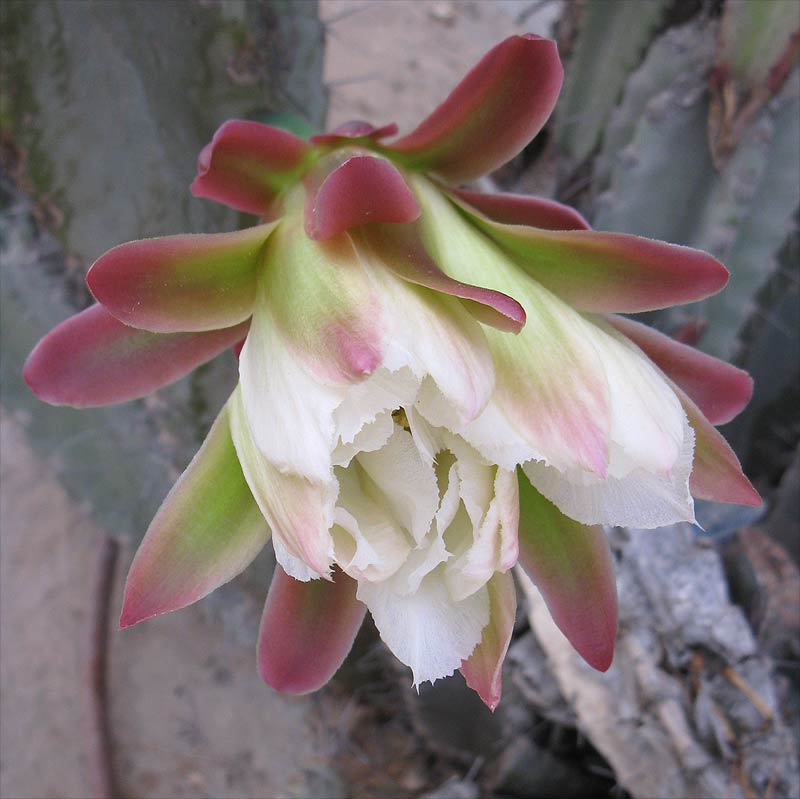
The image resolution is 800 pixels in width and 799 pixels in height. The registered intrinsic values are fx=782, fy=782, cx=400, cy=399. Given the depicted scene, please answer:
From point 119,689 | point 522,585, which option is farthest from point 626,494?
point 119,689

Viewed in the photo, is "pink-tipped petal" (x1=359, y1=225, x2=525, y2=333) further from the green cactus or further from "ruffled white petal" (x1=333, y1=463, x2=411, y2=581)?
the green cactus

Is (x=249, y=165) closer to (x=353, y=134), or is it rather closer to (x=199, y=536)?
(x=353, y=134)

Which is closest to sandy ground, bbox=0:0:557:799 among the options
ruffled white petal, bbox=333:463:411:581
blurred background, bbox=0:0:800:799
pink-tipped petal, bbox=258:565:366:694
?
blurred background, bbox=0:0:800:799

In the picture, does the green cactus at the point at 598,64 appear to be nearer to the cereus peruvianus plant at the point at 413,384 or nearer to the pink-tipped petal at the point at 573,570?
the cereus peruvianus plant at the point at 413,384

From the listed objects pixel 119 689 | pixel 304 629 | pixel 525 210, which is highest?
pixel 525 210

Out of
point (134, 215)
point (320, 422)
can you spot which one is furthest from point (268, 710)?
point (320, 422)

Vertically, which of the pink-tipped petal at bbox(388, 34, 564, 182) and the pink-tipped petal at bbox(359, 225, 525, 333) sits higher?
the pink-tipped petal at bbox(388, 34, 564, 182)

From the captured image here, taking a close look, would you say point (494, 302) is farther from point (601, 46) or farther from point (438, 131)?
point (601, 46)
